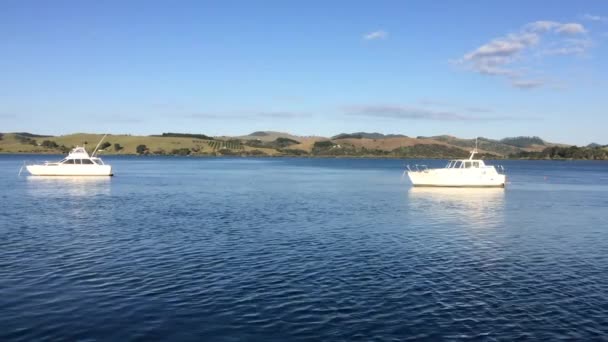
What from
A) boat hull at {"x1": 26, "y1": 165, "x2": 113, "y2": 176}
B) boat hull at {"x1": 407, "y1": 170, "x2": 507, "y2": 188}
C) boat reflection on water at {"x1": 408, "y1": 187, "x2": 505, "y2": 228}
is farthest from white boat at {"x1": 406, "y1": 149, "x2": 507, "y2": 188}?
boat hull at {"x1": 26, "y1": 165, "x2": 113, "y2": 176}

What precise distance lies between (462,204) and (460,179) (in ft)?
80.1

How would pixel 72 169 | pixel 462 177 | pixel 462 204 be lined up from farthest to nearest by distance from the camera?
pixel 72 169 → pixel 462 177 → pixel 462 204

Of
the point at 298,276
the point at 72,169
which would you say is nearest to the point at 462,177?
the point at 298,276

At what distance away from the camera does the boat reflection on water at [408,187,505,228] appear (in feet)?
156

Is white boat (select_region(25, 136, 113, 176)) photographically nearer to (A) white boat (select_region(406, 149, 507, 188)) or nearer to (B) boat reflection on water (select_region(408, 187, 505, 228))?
(A) white boat (select_region(406, 149, 507, 188))

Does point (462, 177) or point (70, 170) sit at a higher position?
point (462, 177)

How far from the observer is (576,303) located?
66.3 ft

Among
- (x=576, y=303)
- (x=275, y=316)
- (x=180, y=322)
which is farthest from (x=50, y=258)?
(x=576, y=303)

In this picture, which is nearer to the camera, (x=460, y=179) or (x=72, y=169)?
(x=460, y=179)

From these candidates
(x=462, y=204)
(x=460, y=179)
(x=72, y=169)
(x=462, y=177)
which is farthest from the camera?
(x=72, y=169)

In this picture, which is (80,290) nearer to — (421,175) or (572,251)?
(572,251)

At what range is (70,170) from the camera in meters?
106

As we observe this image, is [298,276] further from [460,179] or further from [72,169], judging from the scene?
[72,169]

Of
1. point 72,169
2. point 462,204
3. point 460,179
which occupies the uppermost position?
point 72,169
